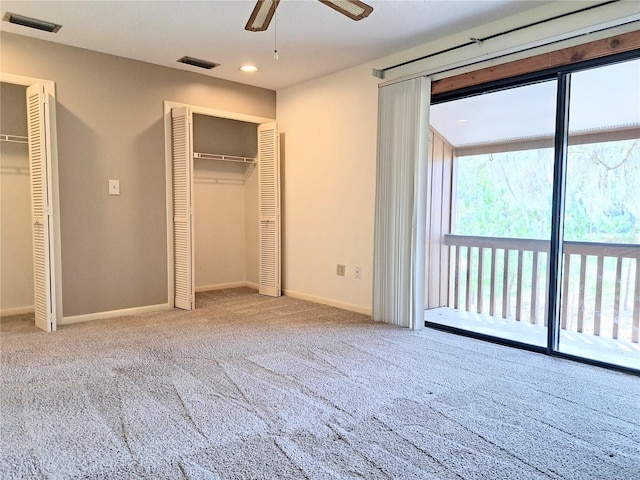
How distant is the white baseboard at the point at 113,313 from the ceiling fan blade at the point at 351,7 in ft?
11.1

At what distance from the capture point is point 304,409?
2217 millimetres

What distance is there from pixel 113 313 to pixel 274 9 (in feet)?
10.7

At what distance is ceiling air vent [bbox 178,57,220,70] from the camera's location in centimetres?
420

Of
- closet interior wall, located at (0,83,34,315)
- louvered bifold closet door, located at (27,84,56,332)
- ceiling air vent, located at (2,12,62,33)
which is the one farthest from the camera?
closet interior wall, located at (0,83,34,315)

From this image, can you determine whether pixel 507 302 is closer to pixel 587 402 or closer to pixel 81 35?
pixel 587 402

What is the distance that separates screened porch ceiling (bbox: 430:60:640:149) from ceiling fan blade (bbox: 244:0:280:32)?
7.22 feet

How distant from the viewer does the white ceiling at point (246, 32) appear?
3.02m

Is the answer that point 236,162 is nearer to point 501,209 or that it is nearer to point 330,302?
point 330,302

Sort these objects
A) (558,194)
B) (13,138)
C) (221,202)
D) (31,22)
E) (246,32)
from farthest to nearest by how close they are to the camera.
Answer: (221,202), (13,138), (246,32), (31,22), (558,194)

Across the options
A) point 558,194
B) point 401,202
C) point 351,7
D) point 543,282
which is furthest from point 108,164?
point 543,282

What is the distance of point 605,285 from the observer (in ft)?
11.5

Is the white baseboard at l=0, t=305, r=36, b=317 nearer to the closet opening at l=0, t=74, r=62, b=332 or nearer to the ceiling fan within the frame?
the closet opening at l=0, t=74, r=62, b=332

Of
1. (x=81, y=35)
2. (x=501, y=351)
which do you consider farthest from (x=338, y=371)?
(x=81, y=35)

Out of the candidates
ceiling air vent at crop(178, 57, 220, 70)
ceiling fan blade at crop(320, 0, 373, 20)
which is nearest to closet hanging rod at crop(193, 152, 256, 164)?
ceiling air vent at crop(178, 57, 220, 70)
